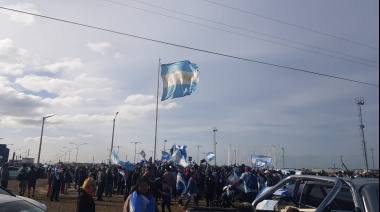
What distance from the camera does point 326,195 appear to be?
19.0ft

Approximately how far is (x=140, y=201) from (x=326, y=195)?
310cm

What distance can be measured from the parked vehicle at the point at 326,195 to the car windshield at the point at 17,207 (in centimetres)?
393

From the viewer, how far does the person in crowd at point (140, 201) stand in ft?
18.3

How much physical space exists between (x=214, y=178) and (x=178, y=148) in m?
12.4

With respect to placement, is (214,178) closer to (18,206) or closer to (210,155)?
(18,206)

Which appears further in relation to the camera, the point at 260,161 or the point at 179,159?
the point at 260,161

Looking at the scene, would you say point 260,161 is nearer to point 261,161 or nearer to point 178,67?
point 261,161

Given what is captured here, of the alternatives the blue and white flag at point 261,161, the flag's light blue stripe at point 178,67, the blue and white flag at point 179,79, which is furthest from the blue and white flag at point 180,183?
the blue and white flag at point 261,161

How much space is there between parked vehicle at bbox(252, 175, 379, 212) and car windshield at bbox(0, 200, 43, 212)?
393 cm

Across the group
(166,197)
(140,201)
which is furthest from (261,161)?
(140,201)

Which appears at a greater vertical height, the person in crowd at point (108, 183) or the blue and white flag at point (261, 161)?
the blue and white flag at point (261, 161)

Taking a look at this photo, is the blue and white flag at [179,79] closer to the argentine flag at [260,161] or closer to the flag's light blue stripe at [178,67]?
the flag's light blue stripe at [178,67]

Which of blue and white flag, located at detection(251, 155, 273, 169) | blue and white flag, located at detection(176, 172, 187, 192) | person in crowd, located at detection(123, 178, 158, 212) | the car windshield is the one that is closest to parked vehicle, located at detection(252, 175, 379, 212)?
person in crowd, located at detection(123, 178, 158, 212)

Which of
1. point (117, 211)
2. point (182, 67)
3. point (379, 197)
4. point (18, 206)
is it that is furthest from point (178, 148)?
point (379, 197)
